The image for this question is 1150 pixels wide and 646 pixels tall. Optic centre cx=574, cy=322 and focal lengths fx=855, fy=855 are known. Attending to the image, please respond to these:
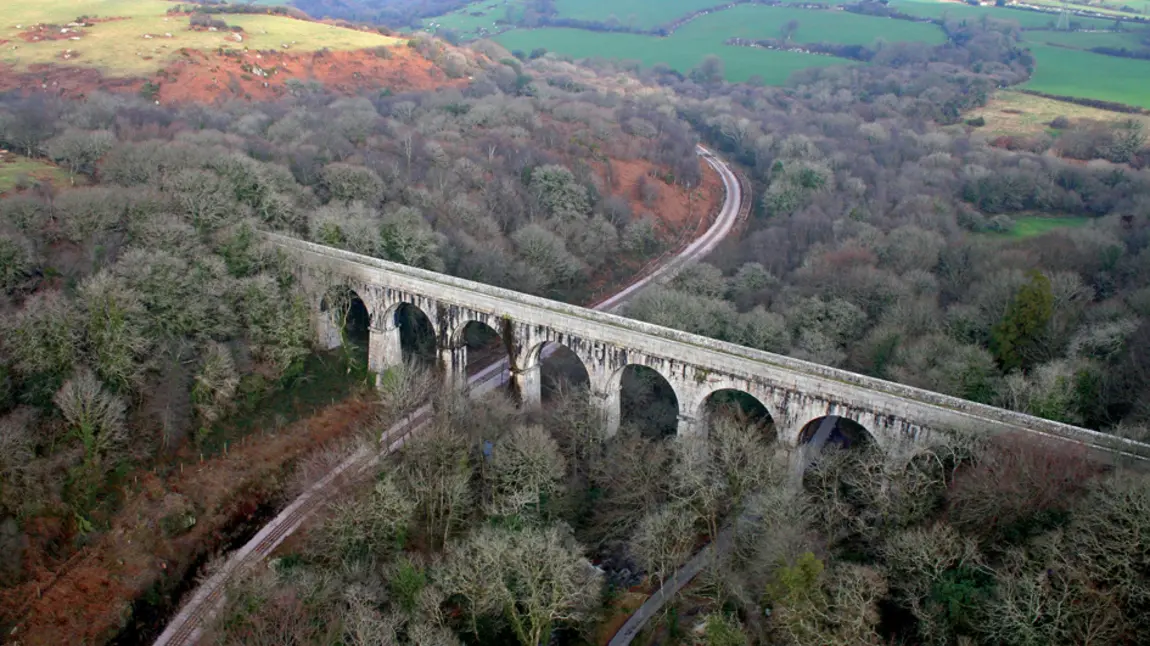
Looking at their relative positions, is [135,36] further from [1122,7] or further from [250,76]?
[1122,7]

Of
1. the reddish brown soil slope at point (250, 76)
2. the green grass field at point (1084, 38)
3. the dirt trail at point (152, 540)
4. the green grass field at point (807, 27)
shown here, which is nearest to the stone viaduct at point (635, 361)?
the dirt trail at point (152, 540)

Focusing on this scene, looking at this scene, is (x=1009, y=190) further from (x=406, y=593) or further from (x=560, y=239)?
(x=406, y=593)

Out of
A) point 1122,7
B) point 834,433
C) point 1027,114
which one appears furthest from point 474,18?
point 834,433

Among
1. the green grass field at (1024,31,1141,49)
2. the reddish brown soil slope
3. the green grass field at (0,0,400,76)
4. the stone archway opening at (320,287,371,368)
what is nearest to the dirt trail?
the stone archway opening at (320,287,371,368)

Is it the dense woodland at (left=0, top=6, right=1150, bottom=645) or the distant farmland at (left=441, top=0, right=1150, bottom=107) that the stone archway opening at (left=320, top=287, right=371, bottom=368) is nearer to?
the dense woodland at (left=0, top=6, right=1150, bottom=645)

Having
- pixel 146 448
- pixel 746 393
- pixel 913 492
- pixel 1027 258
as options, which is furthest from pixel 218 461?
pixel 1027 258
